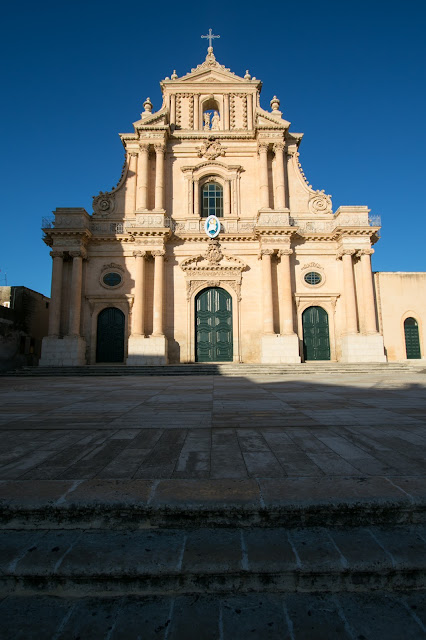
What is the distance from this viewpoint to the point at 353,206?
19.2m

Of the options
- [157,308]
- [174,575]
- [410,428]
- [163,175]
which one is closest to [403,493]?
[174,575]

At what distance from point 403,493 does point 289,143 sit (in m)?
23.6

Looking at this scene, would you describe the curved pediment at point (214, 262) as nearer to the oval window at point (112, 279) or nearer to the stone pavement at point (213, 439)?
the oval window at point (112, 279)

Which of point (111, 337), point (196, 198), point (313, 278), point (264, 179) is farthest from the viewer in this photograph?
point (196, 198)

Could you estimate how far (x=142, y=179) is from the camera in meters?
20.4

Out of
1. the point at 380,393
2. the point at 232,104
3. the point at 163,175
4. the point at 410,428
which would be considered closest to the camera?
the point at 410,428

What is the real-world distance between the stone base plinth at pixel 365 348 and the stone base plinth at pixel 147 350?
32.5 feet

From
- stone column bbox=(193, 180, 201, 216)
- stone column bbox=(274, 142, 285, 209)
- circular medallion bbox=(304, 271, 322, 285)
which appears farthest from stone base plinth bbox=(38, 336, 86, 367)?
stone column bbox=(274, 142, 285, 209)

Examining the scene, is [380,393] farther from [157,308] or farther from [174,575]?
[157,308]

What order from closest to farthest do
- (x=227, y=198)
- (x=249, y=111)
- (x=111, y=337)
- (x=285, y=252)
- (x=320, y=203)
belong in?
(x=285, y=252), (x=111, y=337), (x=320, y=203), (x=227, y=198), (x=249, y=111)

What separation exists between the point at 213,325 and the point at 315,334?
5953 mm

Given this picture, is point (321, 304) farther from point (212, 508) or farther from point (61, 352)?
point (212, 508)

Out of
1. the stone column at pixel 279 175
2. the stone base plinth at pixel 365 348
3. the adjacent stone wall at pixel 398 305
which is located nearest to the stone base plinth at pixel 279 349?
the stone base plinth at pixel 365 348

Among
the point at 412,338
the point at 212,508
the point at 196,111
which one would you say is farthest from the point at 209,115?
the point at 212,508
